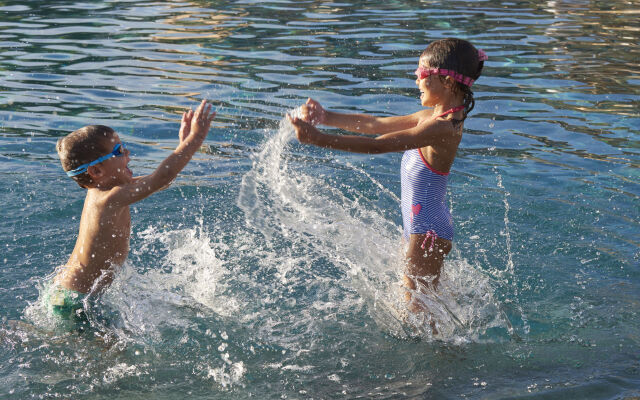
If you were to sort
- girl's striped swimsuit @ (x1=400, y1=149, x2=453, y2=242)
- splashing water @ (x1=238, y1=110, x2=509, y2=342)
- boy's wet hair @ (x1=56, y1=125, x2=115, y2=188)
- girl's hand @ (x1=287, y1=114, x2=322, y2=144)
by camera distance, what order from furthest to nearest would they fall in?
splashing water @ (x1=238, y1=110, x2=509, y2=342) → girl's striped swimsuit @ (x1=400, y1=149, x2=453, y2=242) → boy's wet hair @ (x1=56, y1=125, x2=115, y2=188) → girl's hand @ (x1=287, y1=114, x2=322, y2=144)

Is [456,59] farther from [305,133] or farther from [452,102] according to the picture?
[305,133]

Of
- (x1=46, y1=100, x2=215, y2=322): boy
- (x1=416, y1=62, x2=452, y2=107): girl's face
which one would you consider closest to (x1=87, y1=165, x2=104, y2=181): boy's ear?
(x1=46, y1=100, x2=215, y2=322): boy

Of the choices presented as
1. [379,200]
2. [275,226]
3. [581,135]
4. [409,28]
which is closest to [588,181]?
[581,135]

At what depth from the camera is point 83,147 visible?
4.46 metres

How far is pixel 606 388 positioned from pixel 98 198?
318cm

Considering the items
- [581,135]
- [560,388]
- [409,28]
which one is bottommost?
[560,388]

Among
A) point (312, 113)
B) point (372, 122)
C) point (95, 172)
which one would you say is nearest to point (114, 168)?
point (95, 172)

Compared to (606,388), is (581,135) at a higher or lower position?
higher

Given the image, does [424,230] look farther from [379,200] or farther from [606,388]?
[379,200]

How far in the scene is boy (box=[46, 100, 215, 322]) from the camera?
4.46m

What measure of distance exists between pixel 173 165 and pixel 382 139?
4.07 feet

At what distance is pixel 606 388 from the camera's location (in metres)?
4.03

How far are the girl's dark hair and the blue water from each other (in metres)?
1.14

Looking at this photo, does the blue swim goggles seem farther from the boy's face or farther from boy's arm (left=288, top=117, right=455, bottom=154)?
boy's arm (left=288, top=117, right=455, bottom=154)
